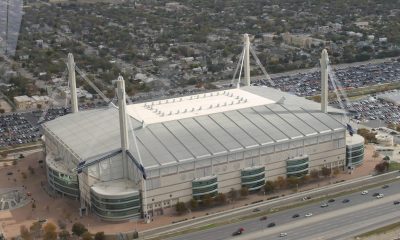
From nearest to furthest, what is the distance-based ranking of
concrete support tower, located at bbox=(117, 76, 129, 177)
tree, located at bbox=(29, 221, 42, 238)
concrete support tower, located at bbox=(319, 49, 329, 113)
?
tree, located at bbox=(29, 221, 42, 238) → concrete support tower, located at bbox=(117, 76, 129, 177) → concrete support tower, located at bbox=(319, 49, 329, 113)

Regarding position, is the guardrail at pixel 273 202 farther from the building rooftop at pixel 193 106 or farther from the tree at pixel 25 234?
the building rooftop at pixel 193 106

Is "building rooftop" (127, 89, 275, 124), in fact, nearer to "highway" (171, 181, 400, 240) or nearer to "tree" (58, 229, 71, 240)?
"highway" (171, 181, 400, 240)

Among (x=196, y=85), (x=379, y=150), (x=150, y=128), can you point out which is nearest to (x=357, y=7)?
(x=196, y=85)

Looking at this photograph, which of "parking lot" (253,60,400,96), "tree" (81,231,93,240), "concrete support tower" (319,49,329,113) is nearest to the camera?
"tree" (81,231,93,240)

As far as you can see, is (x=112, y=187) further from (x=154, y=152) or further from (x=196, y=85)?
(x=196, y=85)

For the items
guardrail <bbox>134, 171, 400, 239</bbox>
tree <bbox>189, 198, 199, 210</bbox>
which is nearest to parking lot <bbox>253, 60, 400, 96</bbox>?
guardrail <bbox>134, 171, 400, 239</bbox>

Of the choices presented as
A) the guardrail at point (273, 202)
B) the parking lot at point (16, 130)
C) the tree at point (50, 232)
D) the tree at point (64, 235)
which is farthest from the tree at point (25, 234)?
the parking lot at point (16, 130)

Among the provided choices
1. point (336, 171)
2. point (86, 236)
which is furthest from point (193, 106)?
point (86, 236)
